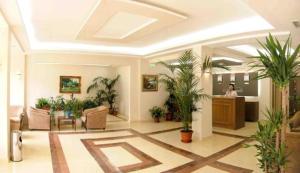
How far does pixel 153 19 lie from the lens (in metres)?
4.44

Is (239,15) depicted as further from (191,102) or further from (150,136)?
(150,136)

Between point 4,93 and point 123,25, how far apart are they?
279cm

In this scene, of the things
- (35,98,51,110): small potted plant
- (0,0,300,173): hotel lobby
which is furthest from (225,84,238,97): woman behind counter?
(35,98,51,110): small potted plant

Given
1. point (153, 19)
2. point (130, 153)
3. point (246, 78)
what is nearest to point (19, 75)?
point (130, 153)

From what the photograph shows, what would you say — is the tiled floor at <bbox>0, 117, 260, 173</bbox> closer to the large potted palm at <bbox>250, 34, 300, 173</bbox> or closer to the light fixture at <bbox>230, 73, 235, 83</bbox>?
the large potted palm at <bbox>250, 34, 300, 173</bbox>

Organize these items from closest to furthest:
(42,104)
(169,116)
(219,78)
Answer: (42,104)
(169,116)
(219,78)

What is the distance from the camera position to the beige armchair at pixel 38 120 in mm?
6773

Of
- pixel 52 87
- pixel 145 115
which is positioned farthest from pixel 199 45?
pixel 52 87

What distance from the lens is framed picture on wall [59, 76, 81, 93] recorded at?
9.75m

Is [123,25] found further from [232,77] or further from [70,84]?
[232,77]

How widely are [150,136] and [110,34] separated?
10.2 ft

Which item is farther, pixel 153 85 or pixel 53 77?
pixel 53 77

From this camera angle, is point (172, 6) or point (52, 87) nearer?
point (172, 6)

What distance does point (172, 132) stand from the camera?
698 centimetres
